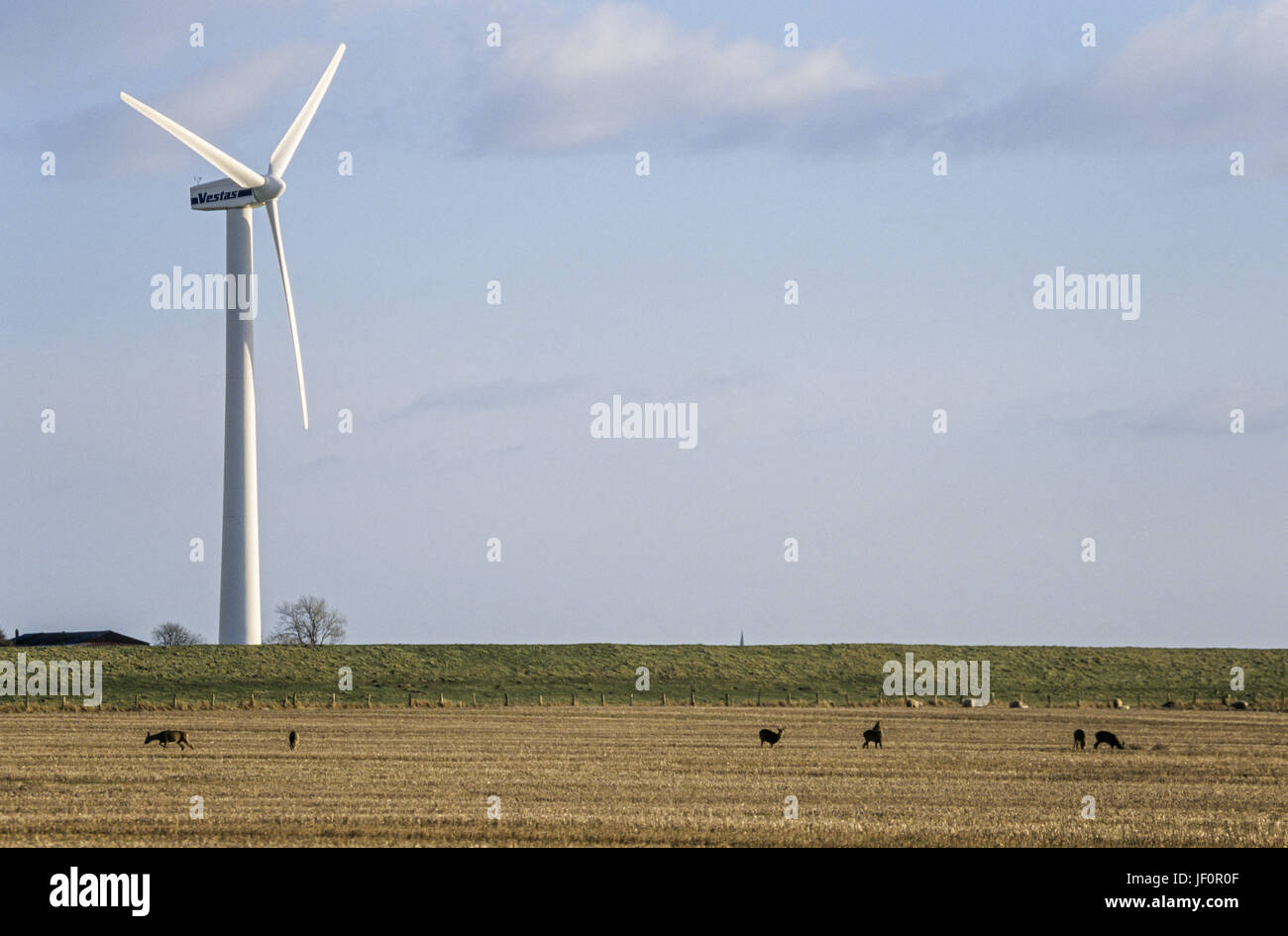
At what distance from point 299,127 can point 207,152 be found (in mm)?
6556

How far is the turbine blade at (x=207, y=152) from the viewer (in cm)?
7838

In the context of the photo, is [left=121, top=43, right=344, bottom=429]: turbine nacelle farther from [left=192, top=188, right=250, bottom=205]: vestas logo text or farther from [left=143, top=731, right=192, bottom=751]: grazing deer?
[left=143, top=731, right=192, bottom=751]: grazing deer

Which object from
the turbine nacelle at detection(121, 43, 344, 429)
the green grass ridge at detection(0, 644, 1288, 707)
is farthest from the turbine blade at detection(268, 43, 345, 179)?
the green grass ridge at detection(0, 644, 1288, 707)

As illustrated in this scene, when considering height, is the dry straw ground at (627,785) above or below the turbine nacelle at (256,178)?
below

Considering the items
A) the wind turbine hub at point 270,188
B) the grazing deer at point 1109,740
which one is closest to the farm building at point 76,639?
the wind turbine hub at point 270,188

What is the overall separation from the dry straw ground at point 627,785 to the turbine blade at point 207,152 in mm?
30320

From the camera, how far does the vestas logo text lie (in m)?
89.9

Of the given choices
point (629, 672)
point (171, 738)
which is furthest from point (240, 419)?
point (171, 738)

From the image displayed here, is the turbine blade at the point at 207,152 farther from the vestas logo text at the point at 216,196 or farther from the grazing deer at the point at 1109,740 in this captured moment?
the grazing deer at the point at 1109,740

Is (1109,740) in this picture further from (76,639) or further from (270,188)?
(76,639)

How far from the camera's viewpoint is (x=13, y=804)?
3203cm

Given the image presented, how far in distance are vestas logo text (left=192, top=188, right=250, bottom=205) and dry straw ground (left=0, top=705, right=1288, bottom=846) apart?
35456 millimetres

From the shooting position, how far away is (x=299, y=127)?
85875 mm

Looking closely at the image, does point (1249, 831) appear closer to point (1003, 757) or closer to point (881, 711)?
point (1003, 757)
